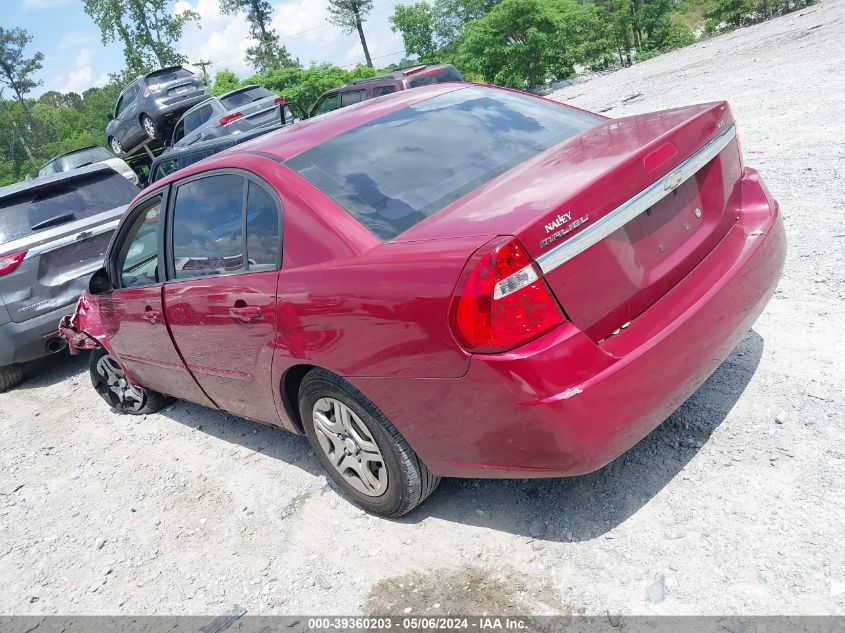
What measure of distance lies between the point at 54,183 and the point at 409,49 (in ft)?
131

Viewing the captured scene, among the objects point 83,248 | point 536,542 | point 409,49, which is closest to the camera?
A: point 536,542

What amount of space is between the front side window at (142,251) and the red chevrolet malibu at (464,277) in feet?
0.55

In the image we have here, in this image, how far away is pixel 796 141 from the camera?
6684 mm

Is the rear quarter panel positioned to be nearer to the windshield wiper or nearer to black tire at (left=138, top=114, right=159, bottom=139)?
the windshield wiper

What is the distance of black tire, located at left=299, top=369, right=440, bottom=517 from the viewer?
2.79 meters

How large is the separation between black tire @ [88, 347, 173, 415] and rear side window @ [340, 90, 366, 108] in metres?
9.74

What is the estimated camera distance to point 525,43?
83.4ft

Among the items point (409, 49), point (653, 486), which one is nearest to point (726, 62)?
point (653, 486)

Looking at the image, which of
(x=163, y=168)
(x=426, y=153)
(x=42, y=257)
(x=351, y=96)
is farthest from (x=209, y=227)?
(x=351, y=96)

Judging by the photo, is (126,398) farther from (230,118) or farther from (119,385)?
(230,118)

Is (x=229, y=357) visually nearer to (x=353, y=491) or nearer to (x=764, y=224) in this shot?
(x=353, y=491)

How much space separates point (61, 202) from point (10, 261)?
87 cm

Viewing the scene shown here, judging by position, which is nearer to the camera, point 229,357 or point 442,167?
point 442,167

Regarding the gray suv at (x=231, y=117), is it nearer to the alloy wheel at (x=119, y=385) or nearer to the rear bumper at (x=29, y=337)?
the rear bumper at (x=29, y=337)
